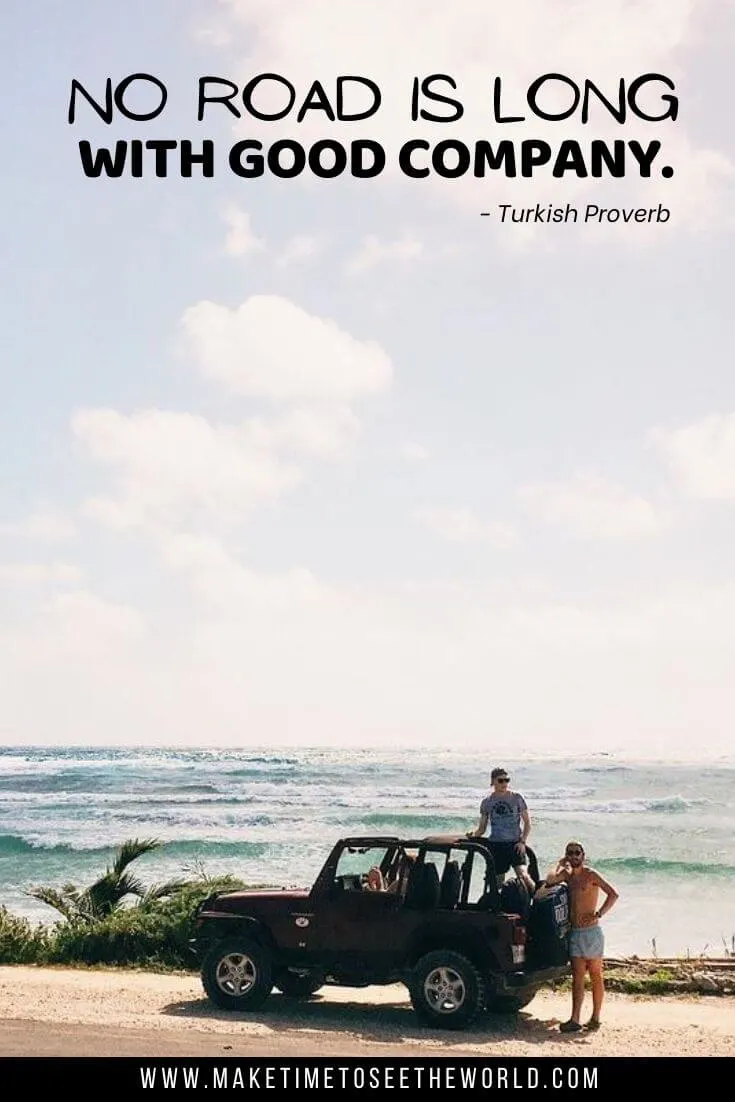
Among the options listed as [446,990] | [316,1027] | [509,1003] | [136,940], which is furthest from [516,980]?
[136,940]

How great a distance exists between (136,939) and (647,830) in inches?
1545

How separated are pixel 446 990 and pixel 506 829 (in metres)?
1.91

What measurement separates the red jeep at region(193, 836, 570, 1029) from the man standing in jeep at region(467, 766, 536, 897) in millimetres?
368

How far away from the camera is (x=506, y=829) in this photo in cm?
1322

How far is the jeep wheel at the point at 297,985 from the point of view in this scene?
13.6 metres

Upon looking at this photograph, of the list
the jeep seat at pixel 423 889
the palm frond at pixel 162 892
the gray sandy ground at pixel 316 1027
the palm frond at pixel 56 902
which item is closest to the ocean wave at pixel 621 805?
the palm frond at pixel 162 892

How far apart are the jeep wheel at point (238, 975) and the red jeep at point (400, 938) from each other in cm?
1

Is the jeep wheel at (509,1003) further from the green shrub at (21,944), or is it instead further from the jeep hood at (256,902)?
the green shrub at (21,944)

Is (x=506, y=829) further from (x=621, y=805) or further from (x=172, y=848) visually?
(x=621, y=805)

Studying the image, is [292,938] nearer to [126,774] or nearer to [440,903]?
[440,903]

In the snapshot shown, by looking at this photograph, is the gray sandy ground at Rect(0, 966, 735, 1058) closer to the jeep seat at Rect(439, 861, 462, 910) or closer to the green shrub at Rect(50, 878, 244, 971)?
the jeep seat at Rect(439, 861, 462, 910)

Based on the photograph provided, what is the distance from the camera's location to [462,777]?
285ft
